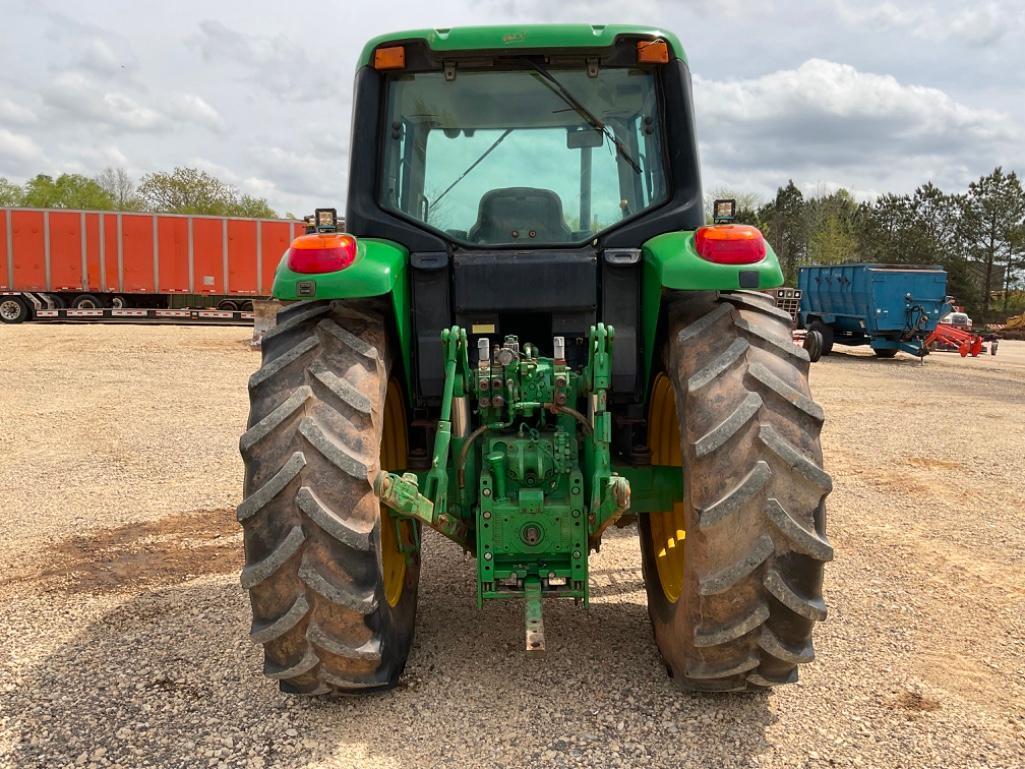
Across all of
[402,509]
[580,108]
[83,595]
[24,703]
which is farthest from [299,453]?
[83,595]

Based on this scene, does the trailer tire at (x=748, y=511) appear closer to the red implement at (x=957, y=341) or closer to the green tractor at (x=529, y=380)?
the green tractor at (x=529, y=380)

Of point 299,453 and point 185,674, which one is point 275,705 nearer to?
point 185,674

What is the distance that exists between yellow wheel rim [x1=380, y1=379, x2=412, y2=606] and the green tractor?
14mm

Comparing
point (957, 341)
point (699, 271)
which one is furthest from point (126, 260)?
point (699, 271)

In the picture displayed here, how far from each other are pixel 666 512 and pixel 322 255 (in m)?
1.93

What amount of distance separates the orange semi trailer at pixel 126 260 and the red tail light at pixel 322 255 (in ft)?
71.0

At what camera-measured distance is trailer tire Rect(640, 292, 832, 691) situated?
2.63 metres

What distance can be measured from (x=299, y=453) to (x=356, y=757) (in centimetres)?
102

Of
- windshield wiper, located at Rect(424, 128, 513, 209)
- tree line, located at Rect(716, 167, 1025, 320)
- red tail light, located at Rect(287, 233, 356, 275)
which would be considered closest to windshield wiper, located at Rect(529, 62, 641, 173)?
windshield wiper, located at Rect(424, 128, 513, 209)

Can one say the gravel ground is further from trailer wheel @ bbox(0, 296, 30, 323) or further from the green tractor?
trailer wheel @ bbox(0, 296, 30, 323)

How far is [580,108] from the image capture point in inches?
138

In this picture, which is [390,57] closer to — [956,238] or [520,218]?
[520,218]

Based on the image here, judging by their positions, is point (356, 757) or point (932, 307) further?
point (932, 307)

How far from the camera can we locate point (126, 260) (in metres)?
24.1
